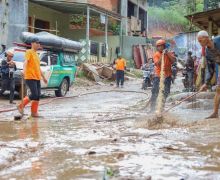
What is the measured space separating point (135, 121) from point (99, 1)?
81.0 ft

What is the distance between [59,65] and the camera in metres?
17.8

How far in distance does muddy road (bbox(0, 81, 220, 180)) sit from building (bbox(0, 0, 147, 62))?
15.8 metres

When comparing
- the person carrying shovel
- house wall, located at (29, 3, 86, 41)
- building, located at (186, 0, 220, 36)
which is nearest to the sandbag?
building, located at (186, 0, 220, 36)

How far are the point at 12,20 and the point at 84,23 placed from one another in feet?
34.2

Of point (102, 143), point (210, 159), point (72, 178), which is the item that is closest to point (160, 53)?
point (102, 143)

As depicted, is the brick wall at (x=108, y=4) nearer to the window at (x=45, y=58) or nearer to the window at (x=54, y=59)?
the window at (x=54, y=59)

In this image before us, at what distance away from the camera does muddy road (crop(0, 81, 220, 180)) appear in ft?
15.9

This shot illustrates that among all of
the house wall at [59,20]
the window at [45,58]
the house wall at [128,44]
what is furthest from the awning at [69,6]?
the window at [45,58]

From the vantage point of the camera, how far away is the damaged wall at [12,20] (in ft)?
77.3

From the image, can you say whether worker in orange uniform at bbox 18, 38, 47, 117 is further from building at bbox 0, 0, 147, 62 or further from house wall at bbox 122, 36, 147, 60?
house wall at bbox 122, 36, 147, 60

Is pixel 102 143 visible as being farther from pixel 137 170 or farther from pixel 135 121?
pixel 135 121

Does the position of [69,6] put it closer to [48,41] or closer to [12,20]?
[12,20]

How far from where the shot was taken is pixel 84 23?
113 ft

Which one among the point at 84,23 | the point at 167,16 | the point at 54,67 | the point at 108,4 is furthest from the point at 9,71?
the point at 167,16
